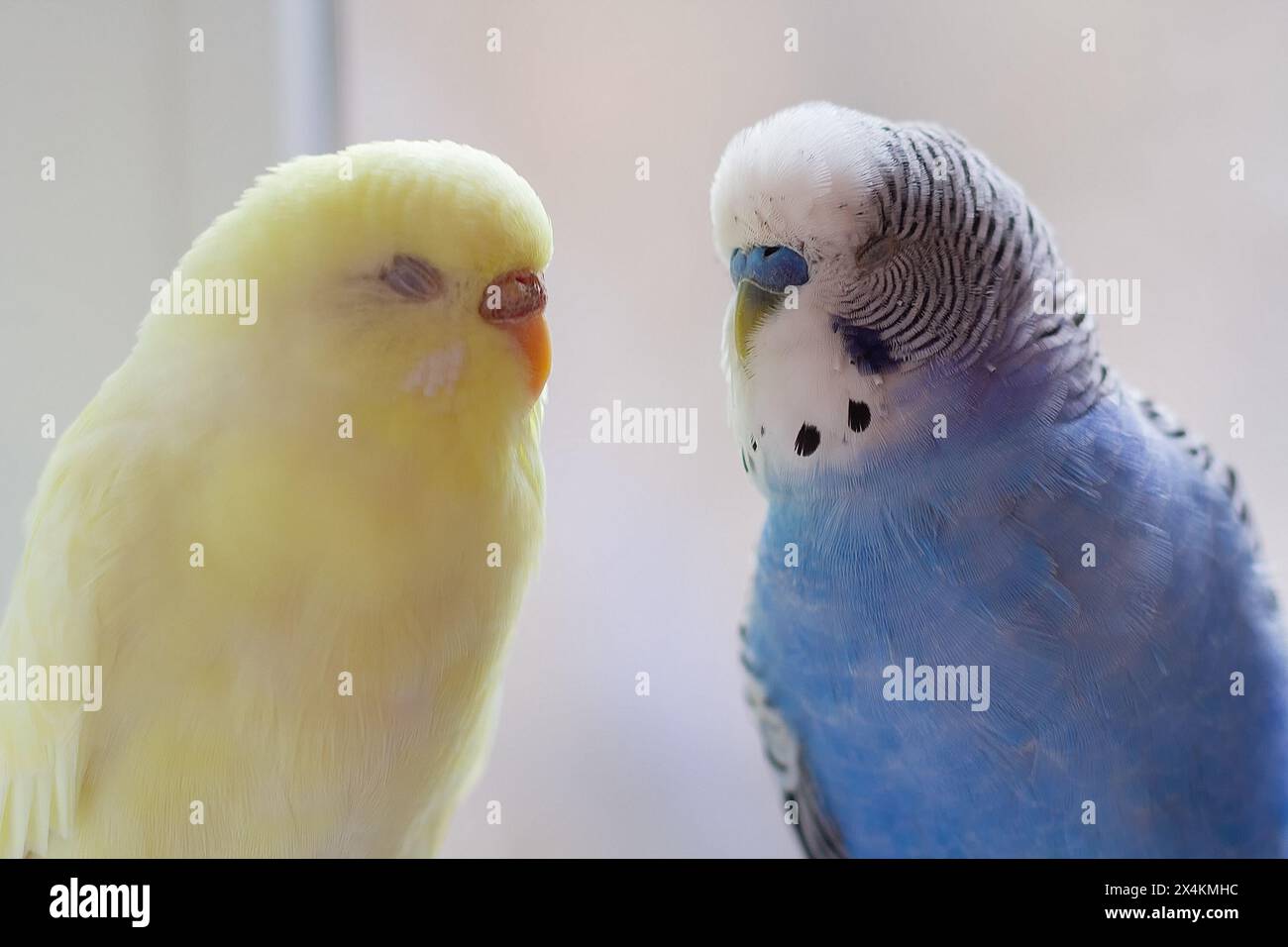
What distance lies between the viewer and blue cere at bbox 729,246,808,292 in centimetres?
101

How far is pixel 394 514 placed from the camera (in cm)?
92

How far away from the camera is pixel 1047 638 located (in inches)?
41.9

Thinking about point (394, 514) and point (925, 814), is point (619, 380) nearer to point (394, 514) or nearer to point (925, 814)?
point (394, 514)

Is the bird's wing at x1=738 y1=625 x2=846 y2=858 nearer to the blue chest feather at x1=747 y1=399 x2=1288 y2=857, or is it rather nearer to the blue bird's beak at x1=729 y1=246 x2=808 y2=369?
the blue chest feather at x1=747 y1=399 x2=1288 y2=857

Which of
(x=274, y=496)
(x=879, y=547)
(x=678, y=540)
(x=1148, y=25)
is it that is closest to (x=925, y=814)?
(x=879, y=547)

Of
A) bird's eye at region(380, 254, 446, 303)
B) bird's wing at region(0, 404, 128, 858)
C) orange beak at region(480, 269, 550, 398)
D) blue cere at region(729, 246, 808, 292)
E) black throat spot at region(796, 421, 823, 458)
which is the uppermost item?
blue cere at region(729, 246, 808, 292)

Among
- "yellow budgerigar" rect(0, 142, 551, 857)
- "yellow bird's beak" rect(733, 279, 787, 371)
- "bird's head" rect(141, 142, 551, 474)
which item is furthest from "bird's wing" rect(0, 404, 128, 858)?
"yellow bird's beak" rect(733, 279, 787, 371)

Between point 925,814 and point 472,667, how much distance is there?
53cm

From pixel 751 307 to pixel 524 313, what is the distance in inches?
9.3

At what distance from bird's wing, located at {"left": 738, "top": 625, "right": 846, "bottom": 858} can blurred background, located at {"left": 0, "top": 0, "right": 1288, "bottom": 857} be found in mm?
109

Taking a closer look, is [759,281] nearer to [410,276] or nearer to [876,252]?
[876,252]

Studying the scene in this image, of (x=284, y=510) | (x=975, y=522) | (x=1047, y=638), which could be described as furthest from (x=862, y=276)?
(x=284, y=510)

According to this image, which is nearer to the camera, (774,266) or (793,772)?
(774,266)
